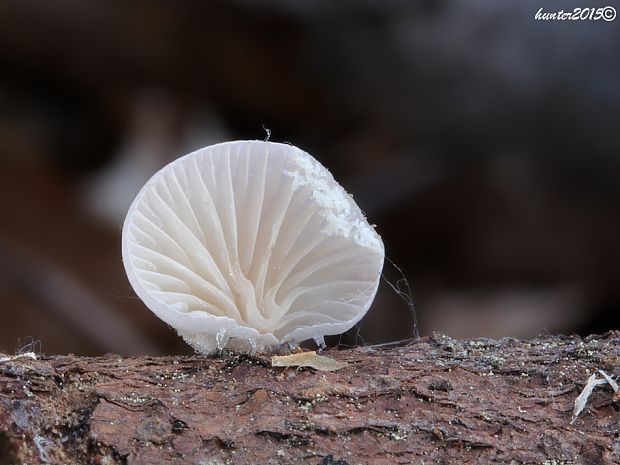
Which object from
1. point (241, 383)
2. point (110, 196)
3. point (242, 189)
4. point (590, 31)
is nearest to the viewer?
point (241, 383)

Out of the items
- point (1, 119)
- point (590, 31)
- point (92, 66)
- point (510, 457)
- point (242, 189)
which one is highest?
point (590, 31)

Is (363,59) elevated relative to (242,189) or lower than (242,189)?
elevated

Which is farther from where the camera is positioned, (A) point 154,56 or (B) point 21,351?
(A) point 154,56

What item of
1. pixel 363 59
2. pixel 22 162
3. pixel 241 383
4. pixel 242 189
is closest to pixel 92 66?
pixel 22 162

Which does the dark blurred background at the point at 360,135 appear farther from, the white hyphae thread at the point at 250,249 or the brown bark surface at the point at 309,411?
the brown bark surface at the point at 309,411

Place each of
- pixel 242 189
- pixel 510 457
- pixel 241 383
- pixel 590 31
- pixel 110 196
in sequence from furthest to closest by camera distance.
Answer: pixel 110 196 < pixel 590 31 < pixel 242 189 < pixel 241 383 < pixel 510 457

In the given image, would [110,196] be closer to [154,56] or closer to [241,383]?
[154,56]
